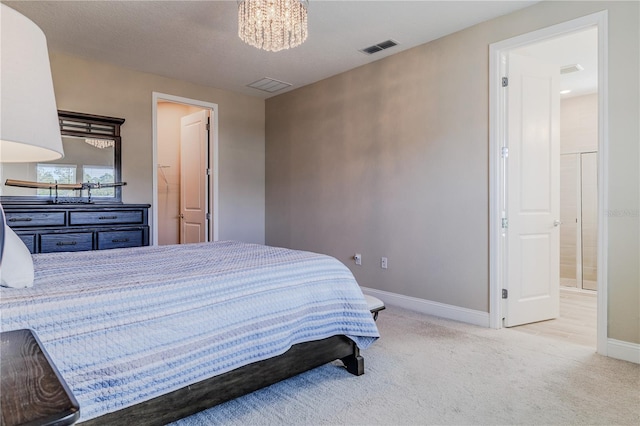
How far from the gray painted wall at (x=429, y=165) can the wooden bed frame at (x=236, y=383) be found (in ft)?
5.54

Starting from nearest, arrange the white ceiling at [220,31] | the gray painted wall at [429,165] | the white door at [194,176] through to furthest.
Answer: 1. the gray painted wall at [429,165]
2. the white ceiling at [220,31]
3. the white door at [194,176]

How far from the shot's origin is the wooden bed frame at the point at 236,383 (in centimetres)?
142

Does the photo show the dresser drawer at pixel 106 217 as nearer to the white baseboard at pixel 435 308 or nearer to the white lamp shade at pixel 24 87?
the white baseboard at pixel 435 308

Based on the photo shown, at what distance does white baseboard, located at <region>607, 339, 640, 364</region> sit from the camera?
7.82 feet

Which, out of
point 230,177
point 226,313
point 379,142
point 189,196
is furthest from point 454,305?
point 189,196

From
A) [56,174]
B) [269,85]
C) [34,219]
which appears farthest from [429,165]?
[56,174]

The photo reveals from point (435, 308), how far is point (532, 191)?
4.50 feet

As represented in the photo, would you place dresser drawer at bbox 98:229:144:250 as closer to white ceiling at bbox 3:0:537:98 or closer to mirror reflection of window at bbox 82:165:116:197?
mirror reflection of window at bbox 82:165:116:197

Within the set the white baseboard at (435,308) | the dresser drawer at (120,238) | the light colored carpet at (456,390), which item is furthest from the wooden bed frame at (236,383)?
the dresser drawer at (120,238)

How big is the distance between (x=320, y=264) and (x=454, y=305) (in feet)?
6.06

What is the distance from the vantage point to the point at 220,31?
3.27 m

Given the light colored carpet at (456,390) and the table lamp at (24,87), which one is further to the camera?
the light colored carpet at (456,390)

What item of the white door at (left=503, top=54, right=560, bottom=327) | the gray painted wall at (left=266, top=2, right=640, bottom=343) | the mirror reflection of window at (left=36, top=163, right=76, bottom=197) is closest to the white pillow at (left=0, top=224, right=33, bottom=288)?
the mirror reflection of window at (left=36, top=163, right=76, bottom=197)

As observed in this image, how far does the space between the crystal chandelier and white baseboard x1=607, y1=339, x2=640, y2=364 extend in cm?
297
